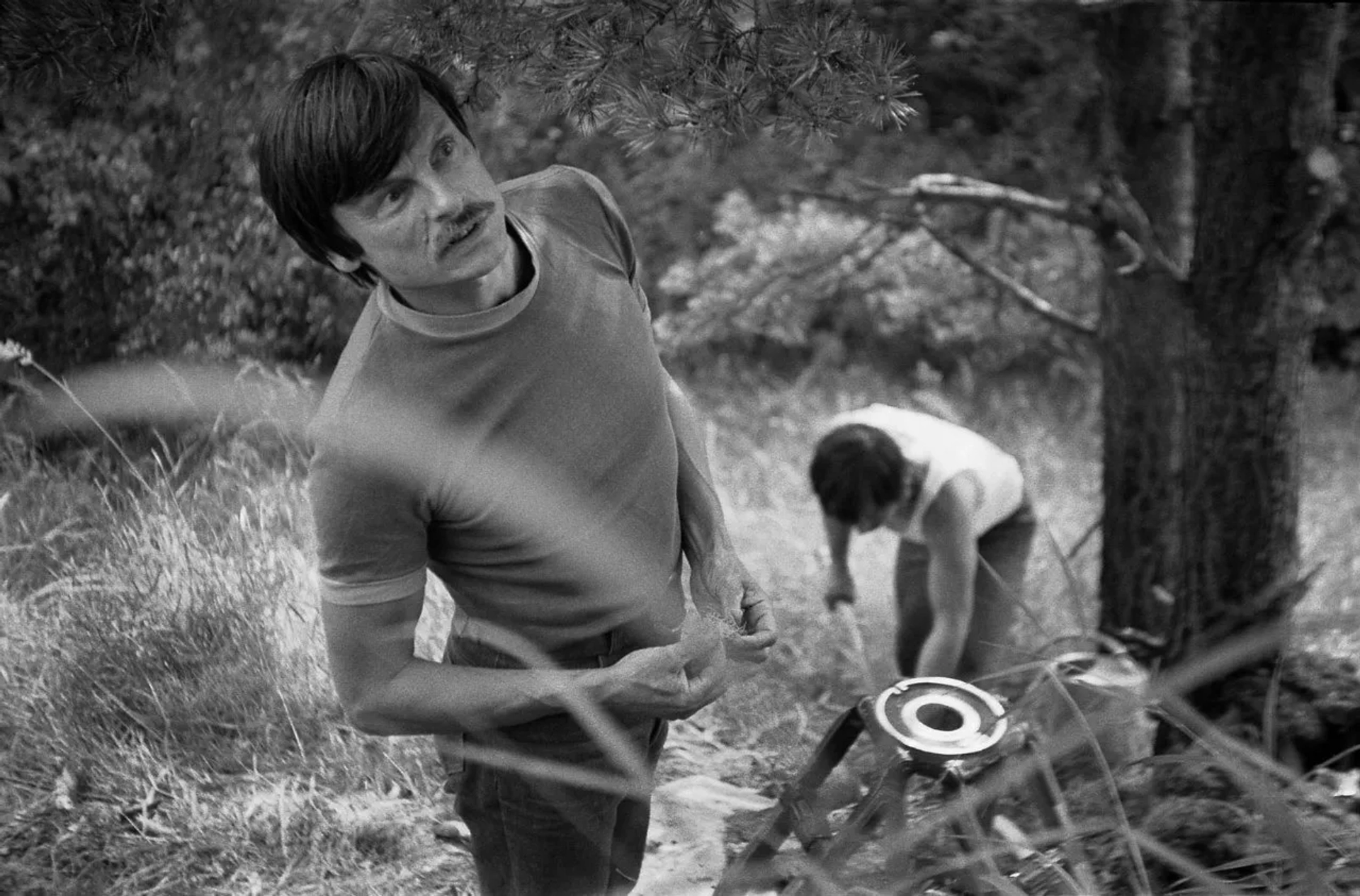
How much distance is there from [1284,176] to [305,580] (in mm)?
2282

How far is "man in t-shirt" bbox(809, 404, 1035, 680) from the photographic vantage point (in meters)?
3.50

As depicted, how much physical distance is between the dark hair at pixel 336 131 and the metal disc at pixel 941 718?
2.97 feet

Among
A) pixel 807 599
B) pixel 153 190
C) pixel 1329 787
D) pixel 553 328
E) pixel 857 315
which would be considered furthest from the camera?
pixel 857 315

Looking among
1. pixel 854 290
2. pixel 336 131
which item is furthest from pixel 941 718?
pixel 854 290

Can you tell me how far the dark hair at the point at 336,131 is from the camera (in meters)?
1.60

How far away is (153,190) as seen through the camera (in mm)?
2967

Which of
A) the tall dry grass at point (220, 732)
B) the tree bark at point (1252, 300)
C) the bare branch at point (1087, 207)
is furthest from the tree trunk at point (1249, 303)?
the tall dry grass at point (220, 732)

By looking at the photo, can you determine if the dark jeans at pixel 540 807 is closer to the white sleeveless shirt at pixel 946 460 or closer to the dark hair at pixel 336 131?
the dark hair at pixel 336 131

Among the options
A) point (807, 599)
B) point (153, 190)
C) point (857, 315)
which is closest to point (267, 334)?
point (153, 190)

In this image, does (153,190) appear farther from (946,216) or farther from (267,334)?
(946,216)

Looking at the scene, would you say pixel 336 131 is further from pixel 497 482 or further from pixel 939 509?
pixel 939 509

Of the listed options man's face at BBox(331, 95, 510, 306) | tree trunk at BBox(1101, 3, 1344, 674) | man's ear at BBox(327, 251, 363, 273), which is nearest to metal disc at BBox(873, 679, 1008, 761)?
man's face at BBox(331, 95, 510, 306)

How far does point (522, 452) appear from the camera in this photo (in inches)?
67.1

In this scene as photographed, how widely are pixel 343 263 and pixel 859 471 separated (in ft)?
6.35
